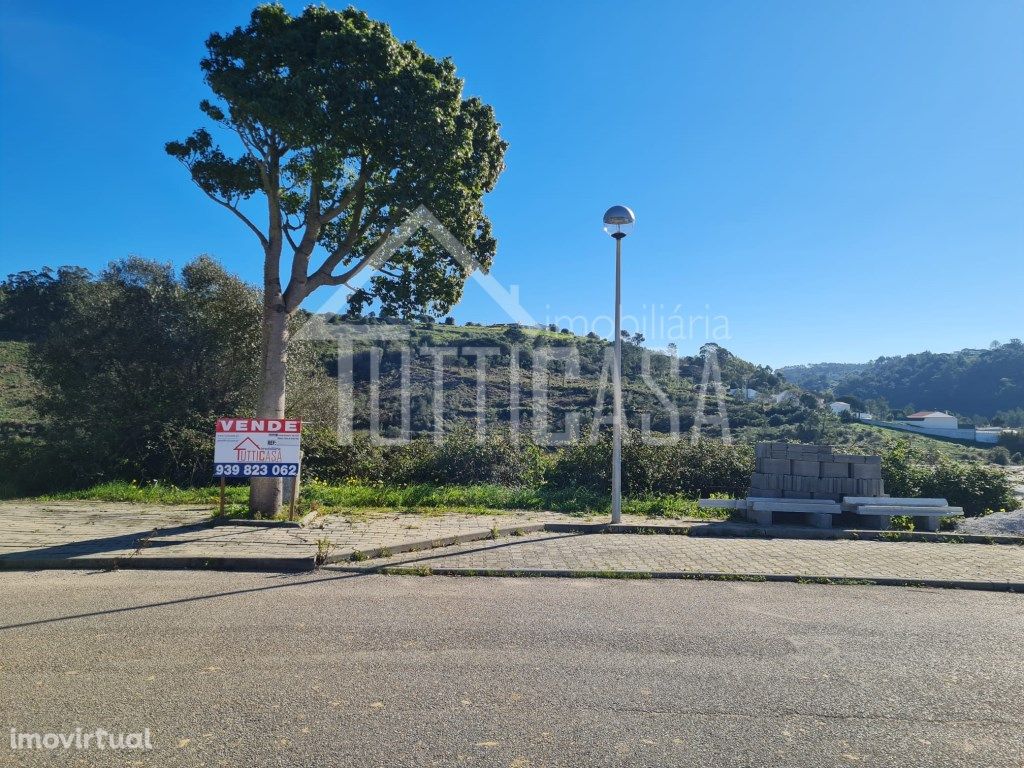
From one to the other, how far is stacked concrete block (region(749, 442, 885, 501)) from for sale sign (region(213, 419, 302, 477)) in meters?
7.67

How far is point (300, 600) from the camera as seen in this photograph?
19.1 feet

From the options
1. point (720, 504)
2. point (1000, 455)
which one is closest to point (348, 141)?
point (720, 504)

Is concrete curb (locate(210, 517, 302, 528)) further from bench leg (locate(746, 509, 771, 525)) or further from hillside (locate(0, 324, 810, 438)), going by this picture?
bench leg (locate(746, 509, 771, 525))

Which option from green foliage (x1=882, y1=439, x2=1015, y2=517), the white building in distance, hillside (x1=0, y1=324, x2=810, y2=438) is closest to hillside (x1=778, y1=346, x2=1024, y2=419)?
the white building in distance

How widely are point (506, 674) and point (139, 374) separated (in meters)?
12.6

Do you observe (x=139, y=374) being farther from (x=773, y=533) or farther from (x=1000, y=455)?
(x=1000, y=455)

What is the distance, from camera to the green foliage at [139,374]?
41.3ft

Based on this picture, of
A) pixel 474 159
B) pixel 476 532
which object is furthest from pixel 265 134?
pixel 476 532

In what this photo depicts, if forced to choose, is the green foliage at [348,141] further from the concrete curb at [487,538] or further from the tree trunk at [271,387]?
the concrete curb at [487,538]

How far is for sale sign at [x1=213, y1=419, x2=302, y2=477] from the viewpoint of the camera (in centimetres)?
874

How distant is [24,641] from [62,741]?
1.92 m

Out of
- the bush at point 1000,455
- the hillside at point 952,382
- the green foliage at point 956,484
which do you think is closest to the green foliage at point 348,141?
the green foliage at point 956,484

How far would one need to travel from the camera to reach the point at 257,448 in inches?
349

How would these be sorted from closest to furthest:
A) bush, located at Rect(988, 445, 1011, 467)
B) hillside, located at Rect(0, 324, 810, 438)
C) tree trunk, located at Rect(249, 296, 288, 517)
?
tree trunk, located at Rect(249, 296, 288, 517) < hillside, located at Rect(0, 324, 810, 438) < bush, located at Rect(988, 445, 1011, 467)
